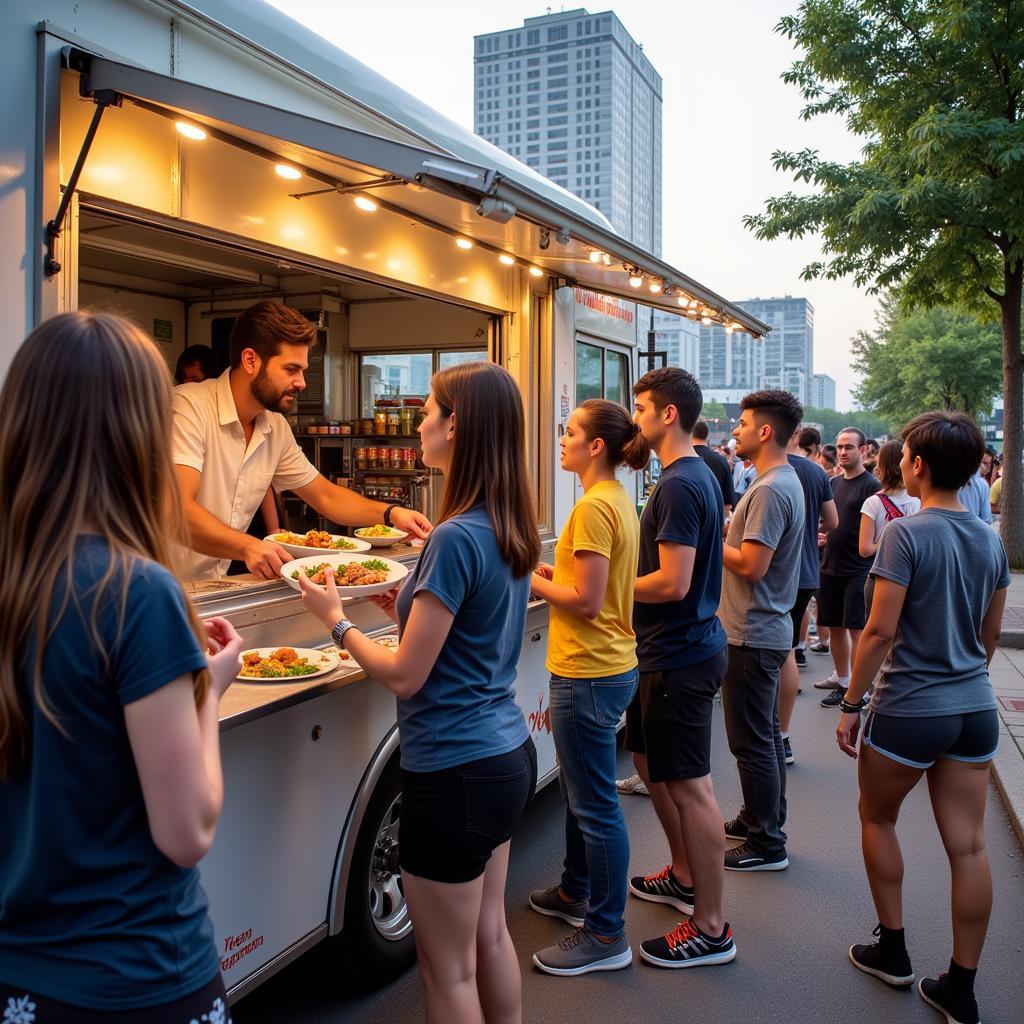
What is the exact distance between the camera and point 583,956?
333cm

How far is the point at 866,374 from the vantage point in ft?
115

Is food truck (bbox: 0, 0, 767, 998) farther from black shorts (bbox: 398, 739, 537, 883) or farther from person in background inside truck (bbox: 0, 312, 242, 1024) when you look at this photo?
black shorts (bbox: 398, 739, 537, 883)

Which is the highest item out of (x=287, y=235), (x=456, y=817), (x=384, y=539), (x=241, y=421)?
(x=287, y=235)

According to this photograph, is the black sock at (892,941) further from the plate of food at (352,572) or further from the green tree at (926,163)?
the green tree at (926,163)

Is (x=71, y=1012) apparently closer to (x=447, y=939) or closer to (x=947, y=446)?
(x=447, y=939)

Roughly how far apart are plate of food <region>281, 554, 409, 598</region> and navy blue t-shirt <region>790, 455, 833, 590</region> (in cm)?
304

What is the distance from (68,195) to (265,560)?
137 cm

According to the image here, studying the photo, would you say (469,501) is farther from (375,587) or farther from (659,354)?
(659,354)

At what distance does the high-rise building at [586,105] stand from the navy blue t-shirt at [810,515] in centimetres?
11223

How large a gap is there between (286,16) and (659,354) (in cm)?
472

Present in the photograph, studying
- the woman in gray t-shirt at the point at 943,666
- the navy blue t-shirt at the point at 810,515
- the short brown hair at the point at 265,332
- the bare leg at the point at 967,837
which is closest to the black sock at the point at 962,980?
the woman in gray t-shirt at the point at 943,666

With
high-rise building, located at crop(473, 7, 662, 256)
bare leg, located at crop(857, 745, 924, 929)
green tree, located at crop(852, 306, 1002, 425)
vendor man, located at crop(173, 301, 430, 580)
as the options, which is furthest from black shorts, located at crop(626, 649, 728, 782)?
high-rise building, located at crop(473, 7, 662, 256)

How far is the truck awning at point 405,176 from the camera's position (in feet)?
8.89

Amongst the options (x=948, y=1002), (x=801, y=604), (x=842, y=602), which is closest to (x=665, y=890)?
(x=948, y=1002)
